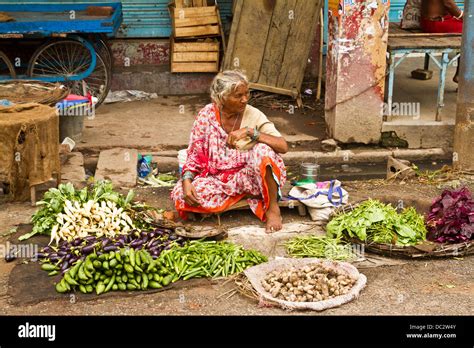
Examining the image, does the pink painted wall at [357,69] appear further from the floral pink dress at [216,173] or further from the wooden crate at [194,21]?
the floral pink dress at [216,173]

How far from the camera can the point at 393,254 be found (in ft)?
19.2

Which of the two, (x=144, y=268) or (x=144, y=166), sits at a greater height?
(x=144, y=166)

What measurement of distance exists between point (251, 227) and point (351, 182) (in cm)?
162

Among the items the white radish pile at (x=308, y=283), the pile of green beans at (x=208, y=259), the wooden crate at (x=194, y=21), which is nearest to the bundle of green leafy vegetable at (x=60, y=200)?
the pile of green beans at (x=208, y=259)

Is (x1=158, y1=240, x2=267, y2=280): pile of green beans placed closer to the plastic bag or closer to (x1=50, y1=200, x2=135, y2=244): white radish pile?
(x1=50, y1=200, x2=135, y2=244): white radish pile

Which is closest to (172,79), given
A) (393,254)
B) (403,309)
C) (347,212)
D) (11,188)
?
(11,188)

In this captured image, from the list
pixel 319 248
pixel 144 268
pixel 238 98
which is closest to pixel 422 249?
pixel 319 248

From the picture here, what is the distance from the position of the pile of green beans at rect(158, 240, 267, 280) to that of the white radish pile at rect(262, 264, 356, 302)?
30cm

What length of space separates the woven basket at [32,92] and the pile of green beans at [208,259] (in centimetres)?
272

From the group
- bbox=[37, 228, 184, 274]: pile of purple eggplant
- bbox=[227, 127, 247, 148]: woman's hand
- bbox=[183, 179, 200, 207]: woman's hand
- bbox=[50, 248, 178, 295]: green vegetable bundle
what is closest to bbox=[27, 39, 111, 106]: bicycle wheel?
bbox=[183, 179, 200, 207]: woman's hand

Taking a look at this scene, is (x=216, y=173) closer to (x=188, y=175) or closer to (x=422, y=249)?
(x=188, y=175)

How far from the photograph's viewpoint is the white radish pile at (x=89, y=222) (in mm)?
6012

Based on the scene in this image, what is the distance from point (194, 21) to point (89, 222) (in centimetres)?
498

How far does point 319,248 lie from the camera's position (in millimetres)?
5957
